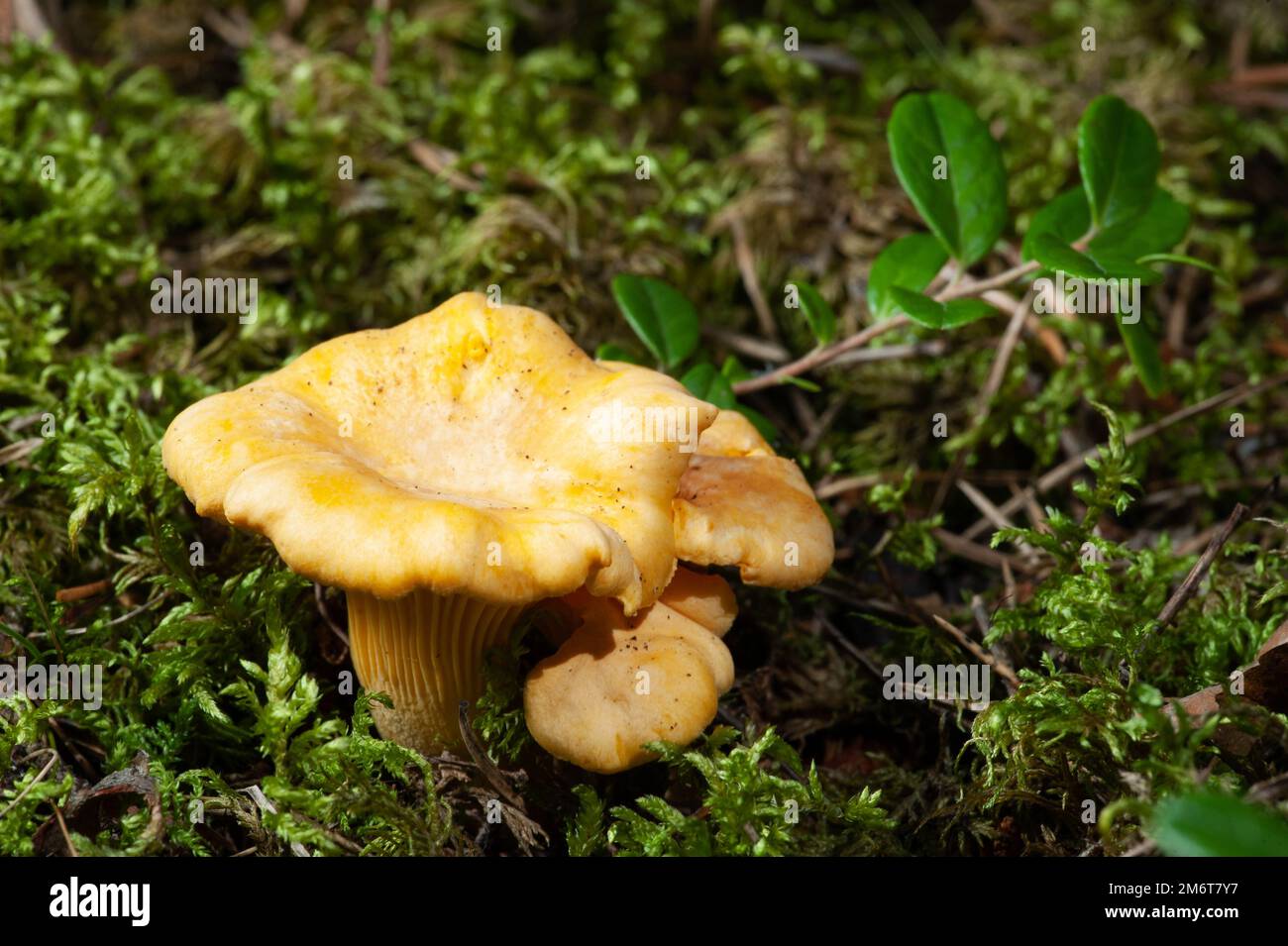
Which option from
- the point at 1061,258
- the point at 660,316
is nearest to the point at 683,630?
the point at 660,316

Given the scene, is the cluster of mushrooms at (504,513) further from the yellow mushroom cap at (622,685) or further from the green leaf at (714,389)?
the green leaf at (714,389)

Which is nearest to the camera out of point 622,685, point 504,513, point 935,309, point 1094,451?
point 504,513

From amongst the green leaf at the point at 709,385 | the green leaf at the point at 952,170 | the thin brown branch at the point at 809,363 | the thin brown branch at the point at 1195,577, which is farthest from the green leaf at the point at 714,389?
the thin brown branch at the point at 1195,577

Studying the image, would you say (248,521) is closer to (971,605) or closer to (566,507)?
(566,507)

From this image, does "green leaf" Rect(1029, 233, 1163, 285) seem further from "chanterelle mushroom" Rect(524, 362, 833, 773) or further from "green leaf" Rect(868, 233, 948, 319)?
"chanterelle mushroom" Rect(524, 362, 833, 773)

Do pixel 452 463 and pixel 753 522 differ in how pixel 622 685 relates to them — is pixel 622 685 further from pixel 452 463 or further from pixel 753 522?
pixel 452 463

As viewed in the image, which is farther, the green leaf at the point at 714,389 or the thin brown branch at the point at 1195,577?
the green leaf at the point at 714,389
